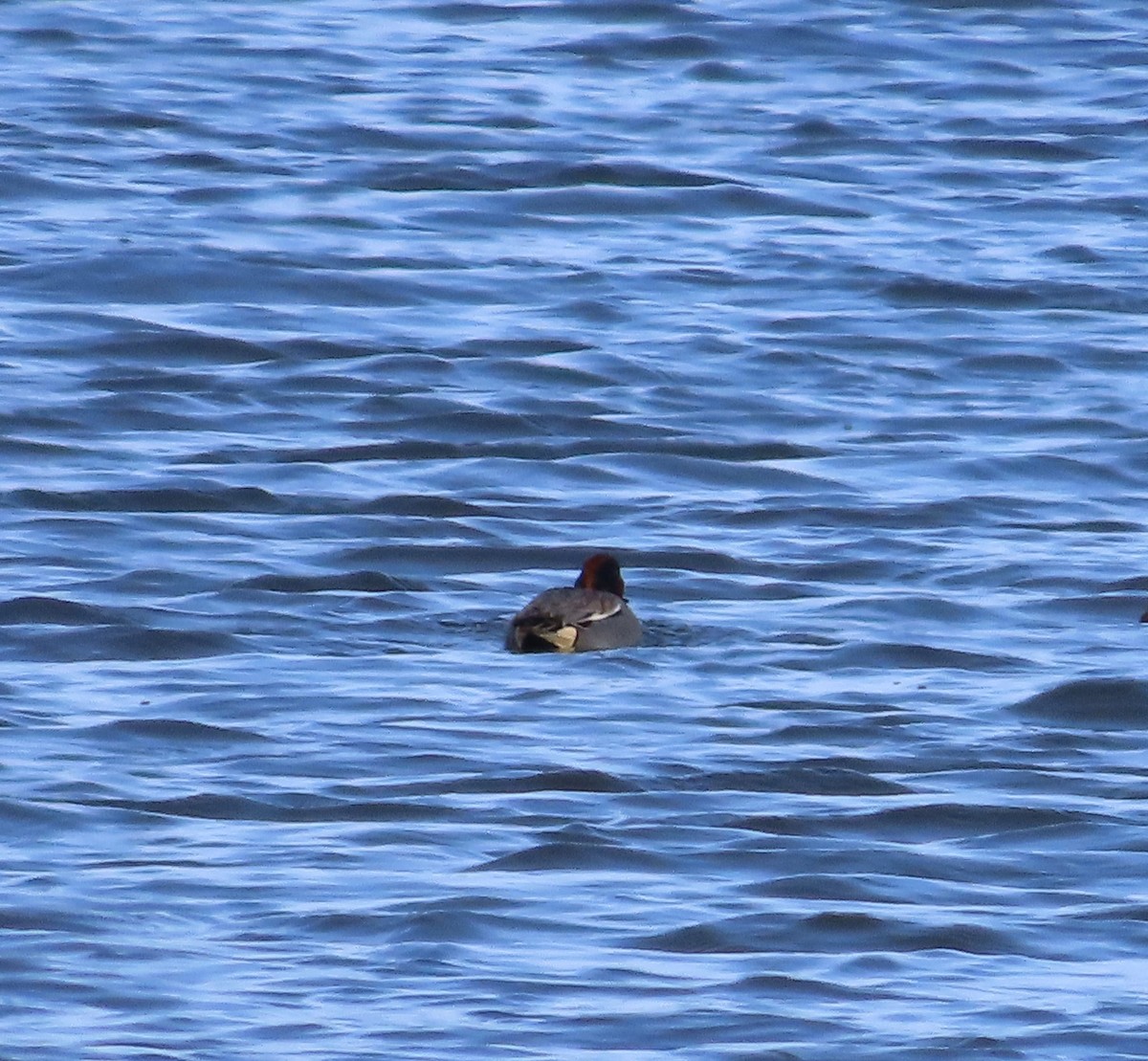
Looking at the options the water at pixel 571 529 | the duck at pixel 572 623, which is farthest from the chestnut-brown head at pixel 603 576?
the water at pixel 571 529

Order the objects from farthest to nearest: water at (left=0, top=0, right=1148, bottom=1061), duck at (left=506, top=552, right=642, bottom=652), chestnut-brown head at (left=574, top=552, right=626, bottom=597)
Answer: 1. chestnut-brown head at (left=574, top=552, right=626, bottom=597)
2. duck at (left=506, top=552, right=642, bottom=652)
3. water at (left=0, top=0, right=1148, bottom=1061)

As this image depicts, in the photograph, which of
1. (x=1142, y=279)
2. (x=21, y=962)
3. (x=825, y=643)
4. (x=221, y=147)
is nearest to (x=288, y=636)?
(x=825, y=643)

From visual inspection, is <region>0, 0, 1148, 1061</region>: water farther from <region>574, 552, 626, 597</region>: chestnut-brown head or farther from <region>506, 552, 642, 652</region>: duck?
<region>574, 552, 626, 597</region>: chestnut-brown head

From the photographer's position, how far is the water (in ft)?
29.4

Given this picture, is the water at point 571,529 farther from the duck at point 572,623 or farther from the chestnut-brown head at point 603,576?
the chestnut-brown head at point 603,576

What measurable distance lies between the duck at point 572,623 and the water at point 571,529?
0.09 metres

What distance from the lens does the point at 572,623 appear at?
12336mm

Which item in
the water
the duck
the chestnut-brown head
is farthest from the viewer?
the chestnut-brown head

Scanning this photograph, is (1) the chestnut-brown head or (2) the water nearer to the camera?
(2) the water

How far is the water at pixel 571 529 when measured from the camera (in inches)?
353

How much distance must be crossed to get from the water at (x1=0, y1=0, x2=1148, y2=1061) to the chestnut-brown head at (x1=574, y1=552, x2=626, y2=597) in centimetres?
25

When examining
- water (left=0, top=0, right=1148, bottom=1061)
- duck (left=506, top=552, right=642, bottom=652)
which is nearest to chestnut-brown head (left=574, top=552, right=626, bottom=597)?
duck (left=506, top=552, right=642, bottom=652)

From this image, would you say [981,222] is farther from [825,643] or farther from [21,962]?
[21,962]

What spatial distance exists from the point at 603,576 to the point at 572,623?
2.19 ft
